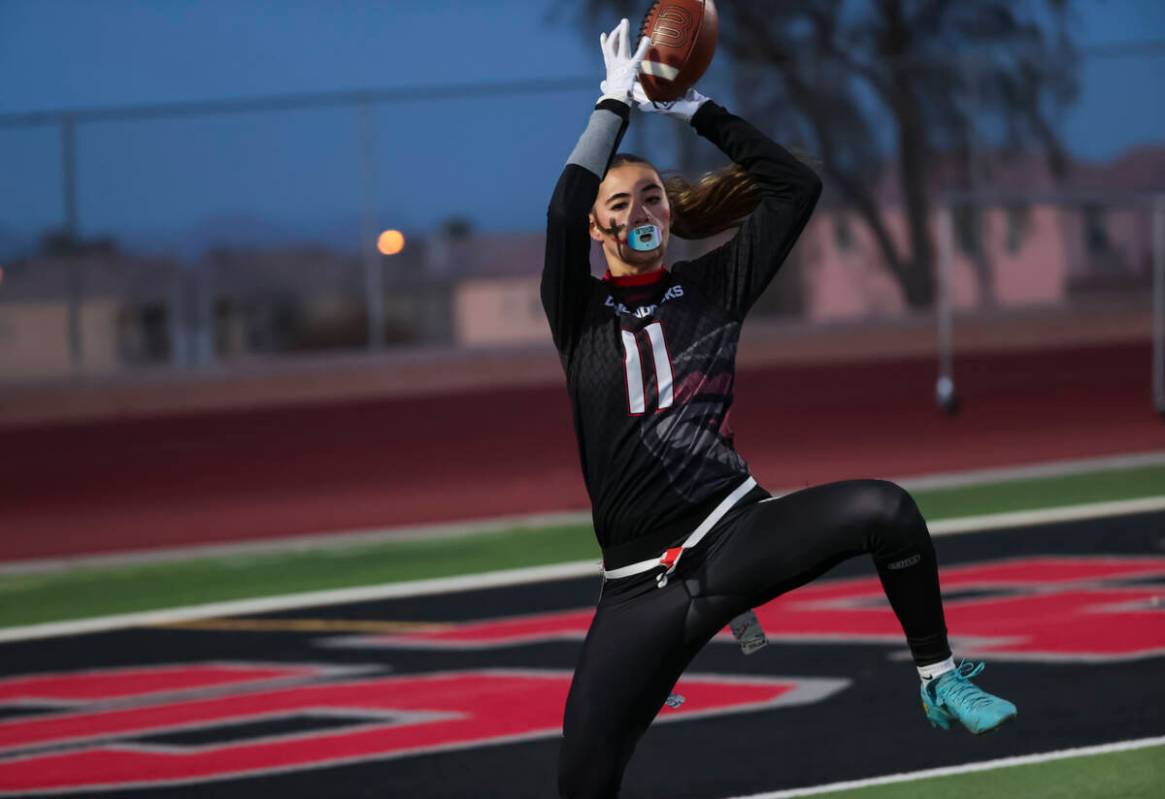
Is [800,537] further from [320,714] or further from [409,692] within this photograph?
[409,692]

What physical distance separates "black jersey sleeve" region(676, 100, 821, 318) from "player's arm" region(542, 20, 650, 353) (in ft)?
0.96

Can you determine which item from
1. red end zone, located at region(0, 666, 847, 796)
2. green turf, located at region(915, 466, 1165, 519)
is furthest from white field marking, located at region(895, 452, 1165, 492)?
red end zone, located at region(0, 666, 847, 796)

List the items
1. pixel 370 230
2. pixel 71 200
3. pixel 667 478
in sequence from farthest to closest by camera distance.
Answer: pixel 370 230 → pixel 71 200 → pixel 667 478

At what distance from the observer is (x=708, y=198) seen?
199 inches

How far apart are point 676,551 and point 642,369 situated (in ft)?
1.47

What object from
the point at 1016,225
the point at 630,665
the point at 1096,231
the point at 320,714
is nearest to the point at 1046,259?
the point at 1016,225

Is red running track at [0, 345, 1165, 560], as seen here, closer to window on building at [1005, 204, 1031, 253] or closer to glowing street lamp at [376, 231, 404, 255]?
window on building at [1005, 204, 1031, 253]

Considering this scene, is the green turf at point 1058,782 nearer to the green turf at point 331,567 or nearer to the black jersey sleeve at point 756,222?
the black jersey sleeve at point 756,222

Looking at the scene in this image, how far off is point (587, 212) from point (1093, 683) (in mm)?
3745

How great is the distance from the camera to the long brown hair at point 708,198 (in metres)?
5.03

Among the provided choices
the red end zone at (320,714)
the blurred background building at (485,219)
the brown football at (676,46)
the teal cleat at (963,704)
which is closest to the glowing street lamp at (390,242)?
the blurred background building at (485,219)

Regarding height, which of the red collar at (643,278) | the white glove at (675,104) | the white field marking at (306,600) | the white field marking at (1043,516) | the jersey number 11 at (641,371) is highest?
the white glove at (675,104)

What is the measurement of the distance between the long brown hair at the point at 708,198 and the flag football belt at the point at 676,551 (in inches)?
30.3

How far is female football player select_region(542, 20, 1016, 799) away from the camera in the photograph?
4523 mm
